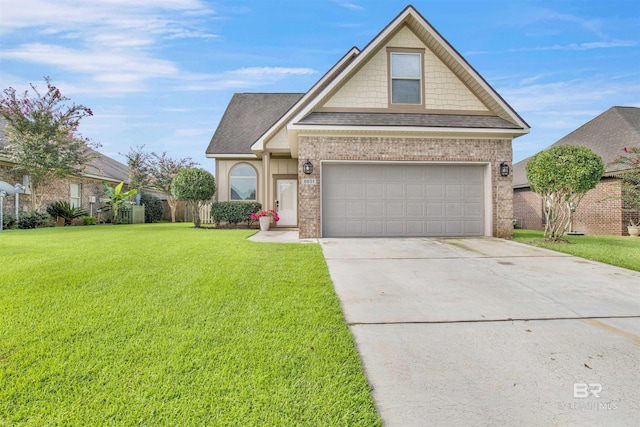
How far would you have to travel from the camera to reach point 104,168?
69.2 feet

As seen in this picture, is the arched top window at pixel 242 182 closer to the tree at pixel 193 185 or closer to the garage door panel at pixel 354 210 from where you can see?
the tree at pixel 193 185

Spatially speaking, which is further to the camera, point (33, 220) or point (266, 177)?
point (33, 220)

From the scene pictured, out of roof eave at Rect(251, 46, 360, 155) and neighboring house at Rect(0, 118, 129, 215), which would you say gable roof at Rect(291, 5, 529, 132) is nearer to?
roof eave at Rect(251, 46, 360, 155)

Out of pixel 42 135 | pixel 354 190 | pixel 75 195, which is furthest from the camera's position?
pixel 75 195

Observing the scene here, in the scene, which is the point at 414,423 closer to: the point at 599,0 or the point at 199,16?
the point at 199,16

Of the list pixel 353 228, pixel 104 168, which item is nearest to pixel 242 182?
pixel 353 228

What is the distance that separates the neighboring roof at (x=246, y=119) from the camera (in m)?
14.8

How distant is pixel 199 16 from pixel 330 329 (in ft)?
40.9

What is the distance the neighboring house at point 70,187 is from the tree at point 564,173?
17676mm

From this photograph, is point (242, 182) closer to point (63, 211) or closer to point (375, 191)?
point (375, 191)

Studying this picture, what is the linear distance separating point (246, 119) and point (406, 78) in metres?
9.47

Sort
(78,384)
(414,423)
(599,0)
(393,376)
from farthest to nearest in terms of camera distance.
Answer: (599,0) → (393,376) → (78,384) → (414,423)

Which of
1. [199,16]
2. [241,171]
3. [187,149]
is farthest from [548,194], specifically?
[187,149]

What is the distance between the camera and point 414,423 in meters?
1.88
